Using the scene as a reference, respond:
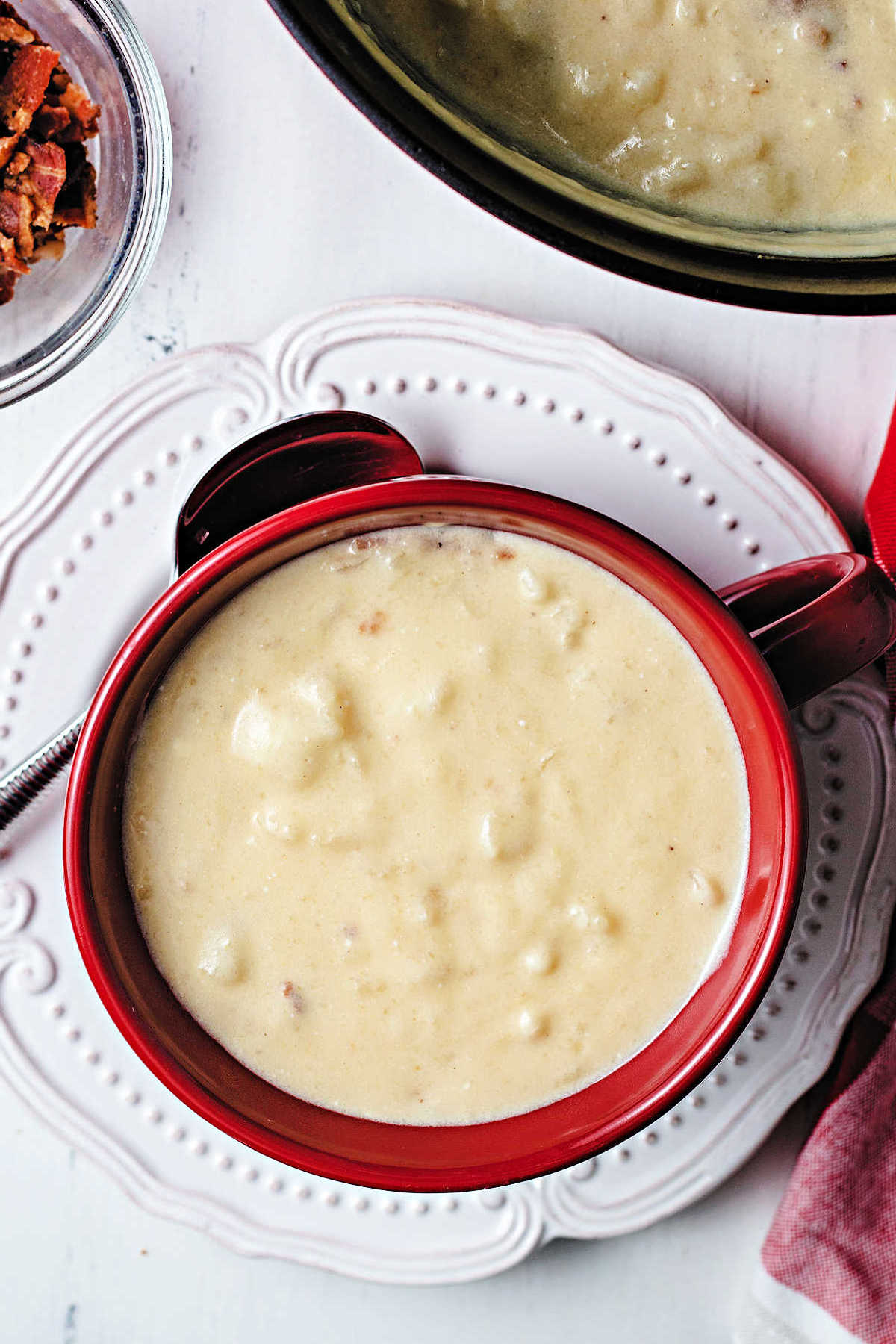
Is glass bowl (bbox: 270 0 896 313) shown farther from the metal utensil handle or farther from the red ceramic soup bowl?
the metal utensil handle

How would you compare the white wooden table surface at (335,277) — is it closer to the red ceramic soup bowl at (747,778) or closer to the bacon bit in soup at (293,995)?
the red ceramic soup bowl at (747,778)

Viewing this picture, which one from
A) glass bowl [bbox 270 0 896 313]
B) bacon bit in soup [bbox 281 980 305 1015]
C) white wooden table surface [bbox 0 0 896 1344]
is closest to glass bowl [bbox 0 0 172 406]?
white wooden table surface [bbox 0 0 896 1344]

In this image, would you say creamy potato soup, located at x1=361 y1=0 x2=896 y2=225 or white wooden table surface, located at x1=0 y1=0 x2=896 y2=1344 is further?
white wooden table surface, located at x1=0 y1=0 x2=896 y2=1344

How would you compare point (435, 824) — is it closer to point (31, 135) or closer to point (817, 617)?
point (817, 617)

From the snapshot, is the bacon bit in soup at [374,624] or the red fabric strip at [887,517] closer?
the bacon bit in soup at [374,624]

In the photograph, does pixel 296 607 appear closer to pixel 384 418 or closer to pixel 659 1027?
pixel 384 418

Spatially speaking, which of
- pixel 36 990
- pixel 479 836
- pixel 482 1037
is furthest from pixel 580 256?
→ pixel 36 990

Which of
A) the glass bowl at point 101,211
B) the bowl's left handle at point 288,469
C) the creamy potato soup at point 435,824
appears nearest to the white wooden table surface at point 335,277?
the glass bowl at point 101,211
